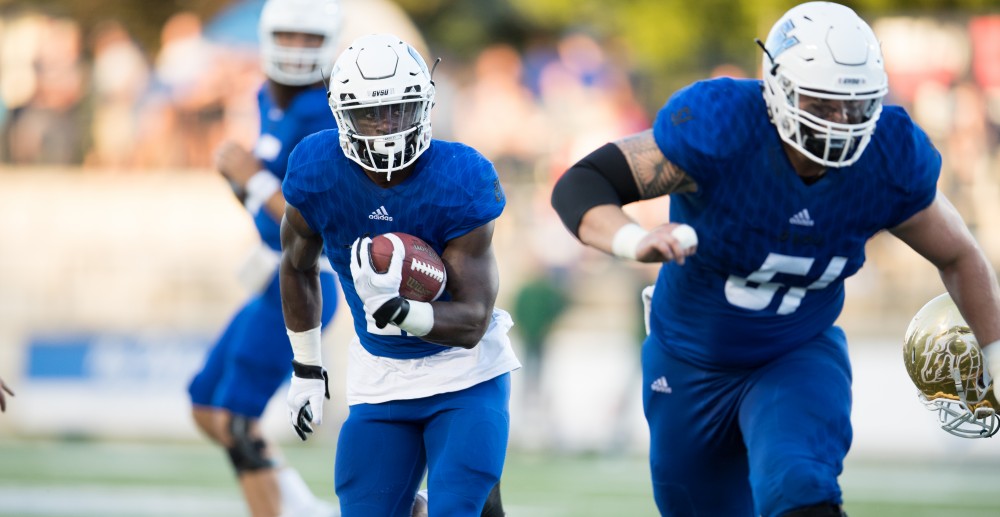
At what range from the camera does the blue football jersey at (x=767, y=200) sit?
4.36 m

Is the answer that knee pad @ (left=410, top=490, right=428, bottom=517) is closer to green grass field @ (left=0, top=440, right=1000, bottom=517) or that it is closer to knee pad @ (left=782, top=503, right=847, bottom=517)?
knee pad @ (left=782, top=503, right=847, bottom=517)

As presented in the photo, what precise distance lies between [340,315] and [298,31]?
19.5ft

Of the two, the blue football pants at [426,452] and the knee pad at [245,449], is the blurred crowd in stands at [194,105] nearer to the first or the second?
the knee pad at [245,449]

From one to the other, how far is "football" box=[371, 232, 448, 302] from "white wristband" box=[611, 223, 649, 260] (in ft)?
1.93

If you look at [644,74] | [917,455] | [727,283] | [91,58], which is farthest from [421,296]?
[644,74]

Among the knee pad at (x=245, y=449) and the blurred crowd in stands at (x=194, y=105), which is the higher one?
the knee pad at (x=245, y=449)

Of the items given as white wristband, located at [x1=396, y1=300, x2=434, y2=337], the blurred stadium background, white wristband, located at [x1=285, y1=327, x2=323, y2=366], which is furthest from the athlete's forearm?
the blurred stadium background

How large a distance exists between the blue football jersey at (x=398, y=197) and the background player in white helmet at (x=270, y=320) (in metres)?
1.79

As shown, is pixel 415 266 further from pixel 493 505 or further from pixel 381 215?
pixel 493 505

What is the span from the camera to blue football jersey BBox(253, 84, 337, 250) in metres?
6.29

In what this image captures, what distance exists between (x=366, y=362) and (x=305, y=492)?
6.64 ft

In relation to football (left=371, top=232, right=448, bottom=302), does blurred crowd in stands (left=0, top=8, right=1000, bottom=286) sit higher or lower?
lower

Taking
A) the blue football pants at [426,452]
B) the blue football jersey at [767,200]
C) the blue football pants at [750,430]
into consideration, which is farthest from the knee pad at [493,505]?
the blue football jersey at [767,200]

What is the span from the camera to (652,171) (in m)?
4.37
